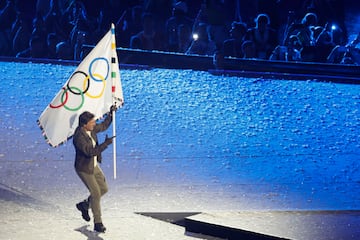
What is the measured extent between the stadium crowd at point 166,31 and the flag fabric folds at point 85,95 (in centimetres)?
821

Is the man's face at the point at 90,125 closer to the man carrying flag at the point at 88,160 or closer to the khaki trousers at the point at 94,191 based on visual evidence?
the man carrying flag at the point at 88,160

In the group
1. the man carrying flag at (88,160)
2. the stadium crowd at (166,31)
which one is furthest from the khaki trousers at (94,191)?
the stadium crowd at (166,31)

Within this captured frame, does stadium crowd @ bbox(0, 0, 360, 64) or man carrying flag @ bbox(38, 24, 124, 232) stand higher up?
stadium crowd @ bbox(0, 0, 360, 64)

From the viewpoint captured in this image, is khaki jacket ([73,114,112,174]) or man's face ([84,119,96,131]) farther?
man's face ([84,119,96,131])

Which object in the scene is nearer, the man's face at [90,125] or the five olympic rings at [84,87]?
the man's face at [90,125]

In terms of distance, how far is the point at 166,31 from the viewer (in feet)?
50.5

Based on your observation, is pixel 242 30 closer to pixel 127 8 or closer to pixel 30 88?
pixel 127 8

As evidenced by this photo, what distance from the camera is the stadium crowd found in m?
14.7

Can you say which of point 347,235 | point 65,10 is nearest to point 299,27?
point 65,10

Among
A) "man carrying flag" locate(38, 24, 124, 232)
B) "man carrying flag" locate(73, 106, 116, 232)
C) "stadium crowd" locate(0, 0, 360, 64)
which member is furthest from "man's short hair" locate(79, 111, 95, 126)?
"stadium crowd" locate(0, 0, 360, 64)

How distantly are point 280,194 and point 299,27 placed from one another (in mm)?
8673

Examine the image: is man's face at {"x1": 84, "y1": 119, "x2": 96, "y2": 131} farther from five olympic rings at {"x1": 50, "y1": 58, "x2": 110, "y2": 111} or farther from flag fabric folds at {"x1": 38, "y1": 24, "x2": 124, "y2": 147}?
five olympic rings at {"x1": 50, "y1": 58, "x2": 110, "y2": 111}

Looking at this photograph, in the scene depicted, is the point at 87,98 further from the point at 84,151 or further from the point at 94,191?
the point at 94,191

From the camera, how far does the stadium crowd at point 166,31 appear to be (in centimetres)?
1473
